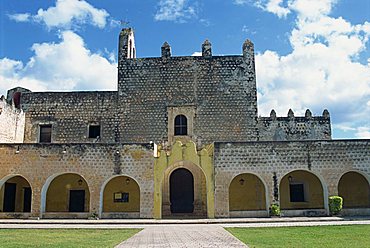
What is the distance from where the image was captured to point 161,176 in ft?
61.7

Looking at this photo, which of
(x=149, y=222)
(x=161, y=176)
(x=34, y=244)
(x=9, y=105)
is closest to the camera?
(x=34, y=244)

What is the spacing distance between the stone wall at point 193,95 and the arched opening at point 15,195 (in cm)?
648

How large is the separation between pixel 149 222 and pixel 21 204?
927 cm

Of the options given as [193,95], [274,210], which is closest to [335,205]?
[274,210]

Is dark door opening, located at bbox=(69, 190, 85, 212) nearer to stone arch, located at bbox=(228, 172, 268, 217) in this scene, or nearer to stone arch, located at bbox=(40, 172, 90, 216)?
stone arch, located at bbox=(40, 172, 90, 216)

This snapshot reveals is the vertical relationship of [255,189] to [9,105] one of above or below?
below

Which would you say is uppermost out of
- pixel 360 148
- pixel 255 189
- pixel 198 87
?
pixel 198 87

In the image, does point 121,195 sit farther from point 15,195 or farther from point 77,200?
point 15,195

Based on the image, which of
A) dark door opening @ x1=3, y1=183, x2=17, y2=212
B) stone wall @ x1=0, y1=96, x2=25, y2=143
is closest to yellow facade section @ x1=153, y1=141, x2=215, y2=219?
dark door opening @ x1=3, y1=183, x2=17, y2=212

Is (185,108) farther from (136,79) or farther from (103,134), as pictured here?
(103,134)

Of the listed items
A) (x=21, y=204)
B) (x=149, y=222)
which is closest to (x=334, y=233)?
(x=149, y=222)

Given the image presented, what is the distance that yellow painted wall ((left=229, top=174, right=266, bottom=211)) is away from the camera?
20453mm

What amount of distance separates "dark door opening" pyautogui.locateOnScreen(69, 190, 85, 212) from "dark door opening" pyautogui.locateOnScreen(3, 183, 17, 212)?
126 inches

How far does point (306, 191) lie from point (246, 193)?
10.9ft
